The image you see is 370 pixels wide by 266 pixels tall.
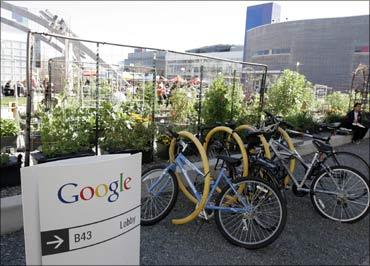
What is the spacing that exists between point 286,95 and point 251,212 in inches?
271

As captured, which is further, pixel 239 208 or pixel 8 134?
pixel 8 134

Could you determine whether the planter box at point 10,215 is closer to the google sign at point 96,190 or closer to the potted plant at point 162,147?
the google sign at point 96,190

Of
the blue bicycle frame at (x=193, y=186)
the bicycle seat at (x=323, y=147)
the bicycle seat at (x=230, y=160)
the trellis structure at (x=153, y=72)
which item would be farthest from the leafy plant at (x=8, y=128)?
the bicycle seat at (x=323, y=147)

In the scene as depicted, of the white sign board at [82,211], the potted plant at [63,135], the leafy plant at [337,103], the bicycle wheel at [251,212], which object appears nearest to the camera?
the white sign board at [82,211]

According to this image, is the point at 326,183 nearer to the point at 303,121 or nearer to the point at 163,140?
the point at 163,140

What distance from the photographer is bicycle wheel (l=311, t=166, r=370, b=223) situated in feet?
12.0

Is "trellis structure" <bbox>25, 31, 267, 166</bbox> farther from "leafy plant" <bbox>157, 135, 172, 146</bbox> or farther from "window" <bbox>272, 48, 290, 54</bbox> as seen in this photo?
"window" <bbox>272, 48, 290, 54</bbox>

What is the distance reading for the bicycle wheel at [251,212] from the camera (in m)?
3.08

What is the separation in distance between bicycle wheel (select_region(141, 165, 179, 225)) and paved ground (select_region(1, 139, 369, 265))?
0.12 m

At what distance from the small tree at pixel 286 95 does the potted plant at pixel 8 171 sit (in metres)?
6.98

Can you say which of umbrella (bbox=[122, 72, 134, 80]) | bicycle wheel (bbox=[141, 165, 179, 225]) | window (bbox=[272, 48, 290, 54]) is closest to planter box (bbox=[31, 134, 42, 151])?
bicycle wheel (bbox=[141, 165, 179, 225])

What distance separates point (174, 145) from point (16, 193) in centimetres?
185

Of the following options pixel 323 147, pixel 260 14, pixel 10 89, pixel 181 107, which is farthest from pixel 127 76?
pixel 260 14

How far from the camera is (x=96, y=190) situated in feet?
3.86
